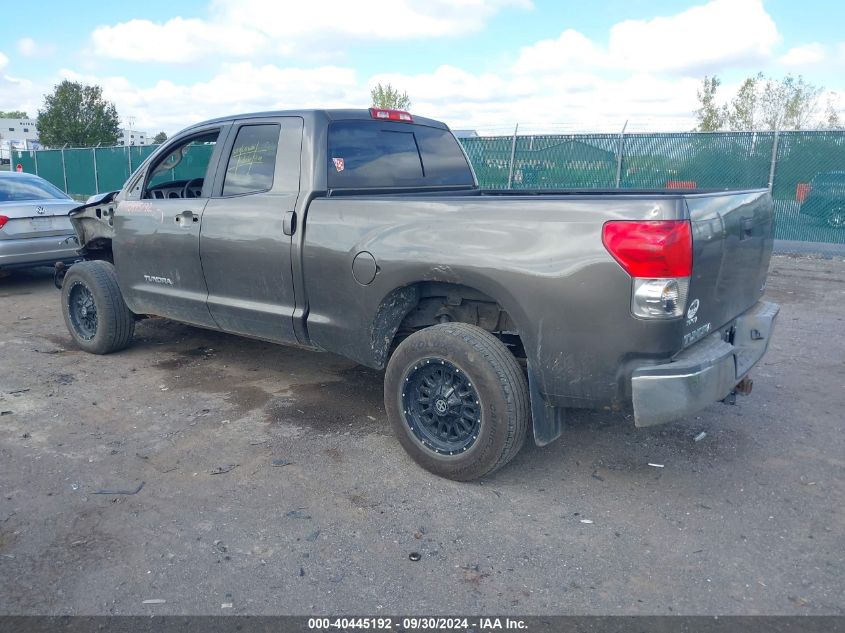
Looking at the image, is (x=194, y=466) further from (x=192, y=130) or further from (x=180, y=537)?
(x=192, y=130)

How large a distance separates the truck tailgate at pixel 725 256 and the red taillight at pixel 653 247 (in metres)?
0.09

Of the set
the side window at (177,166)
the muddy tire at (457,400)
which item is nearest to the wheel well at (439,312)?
the muddy tire at (457,400)

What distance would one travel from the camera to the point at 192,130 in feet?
A: 17.0

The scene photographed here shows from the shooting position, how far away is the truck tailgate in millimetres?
3162

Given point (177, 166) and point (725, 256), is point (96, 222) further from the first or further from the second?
point (725, 256)

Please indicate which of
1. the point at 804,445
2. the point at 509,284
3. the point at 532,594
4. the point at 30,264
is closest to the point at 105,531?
the point at 532,594

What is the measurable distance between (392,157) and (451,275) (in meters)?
1.57

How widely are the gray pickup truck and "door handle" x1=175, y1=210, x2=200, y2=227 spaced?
0.02 metres

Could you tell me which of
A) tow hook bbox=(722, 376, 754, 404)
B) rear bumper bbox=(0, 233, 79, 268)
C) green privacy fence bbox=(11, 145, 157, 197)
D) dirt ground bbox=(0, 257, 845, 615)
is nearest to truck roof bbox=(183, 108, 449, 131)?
dirt ground bbox=(0, 257, 845, 615)

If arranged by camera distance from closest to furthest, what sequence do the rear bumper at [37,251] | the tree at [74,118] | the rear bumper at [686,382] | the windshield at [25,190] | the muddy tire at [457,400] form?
1. the rear bumper at [686,382]
2. the muddy tire at [457,400]
3. the rear bumper at [37,251]
4. the windshield at [25,190]
5. the tree at [74,118]

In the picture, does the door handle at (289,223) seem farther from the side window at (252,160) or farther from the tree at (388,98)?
the tree at (388,98)

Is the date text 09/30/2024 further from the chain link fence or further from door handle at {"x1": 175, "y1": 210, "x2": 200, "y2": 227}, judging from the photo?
the chain link fence

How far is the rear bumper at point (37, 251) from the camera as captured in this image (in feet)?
27.7

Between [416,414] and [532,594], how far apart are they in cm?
129
